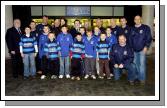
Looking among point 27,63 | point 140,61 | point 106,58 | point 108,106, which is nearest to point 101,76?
point 106,58

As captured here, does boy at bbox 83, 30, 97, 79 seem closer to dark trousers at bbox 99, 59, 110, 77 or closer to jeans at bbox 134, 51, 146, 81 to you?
dark trousers at bbox 99, 59, 110, 77

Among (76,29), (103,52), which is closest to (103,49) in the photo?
(103,52)

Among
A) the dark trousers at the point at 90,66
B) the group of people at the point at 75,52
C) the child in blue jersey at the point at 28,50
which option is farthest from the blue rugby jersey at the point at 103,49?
the child in blue jersey at the point at 28,50

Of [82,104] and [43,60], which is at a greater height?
[43,60]

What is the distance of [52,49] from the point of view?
26.9 ft

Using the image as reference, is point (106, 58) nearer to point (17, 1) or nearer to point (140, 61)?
point (140, 61)

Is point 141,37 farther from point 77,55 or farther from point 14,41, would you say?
point 14,41

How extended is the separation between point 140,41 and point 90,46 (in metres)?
1.47

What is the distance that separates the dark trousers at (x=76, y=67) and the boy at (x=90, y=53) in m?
0.22

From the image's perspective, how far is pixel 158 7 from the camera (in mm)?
5609

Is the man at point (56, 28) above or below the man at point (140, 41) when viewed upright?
above

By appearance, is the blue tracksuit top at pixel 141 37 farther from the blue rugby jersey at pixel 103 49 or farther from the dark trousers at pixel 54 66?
the dark trousers at pixel 54 66

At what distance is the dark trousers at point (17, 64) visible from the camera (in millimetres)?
8495

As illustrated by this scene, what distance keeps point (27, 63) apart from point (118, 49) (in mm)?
2599
